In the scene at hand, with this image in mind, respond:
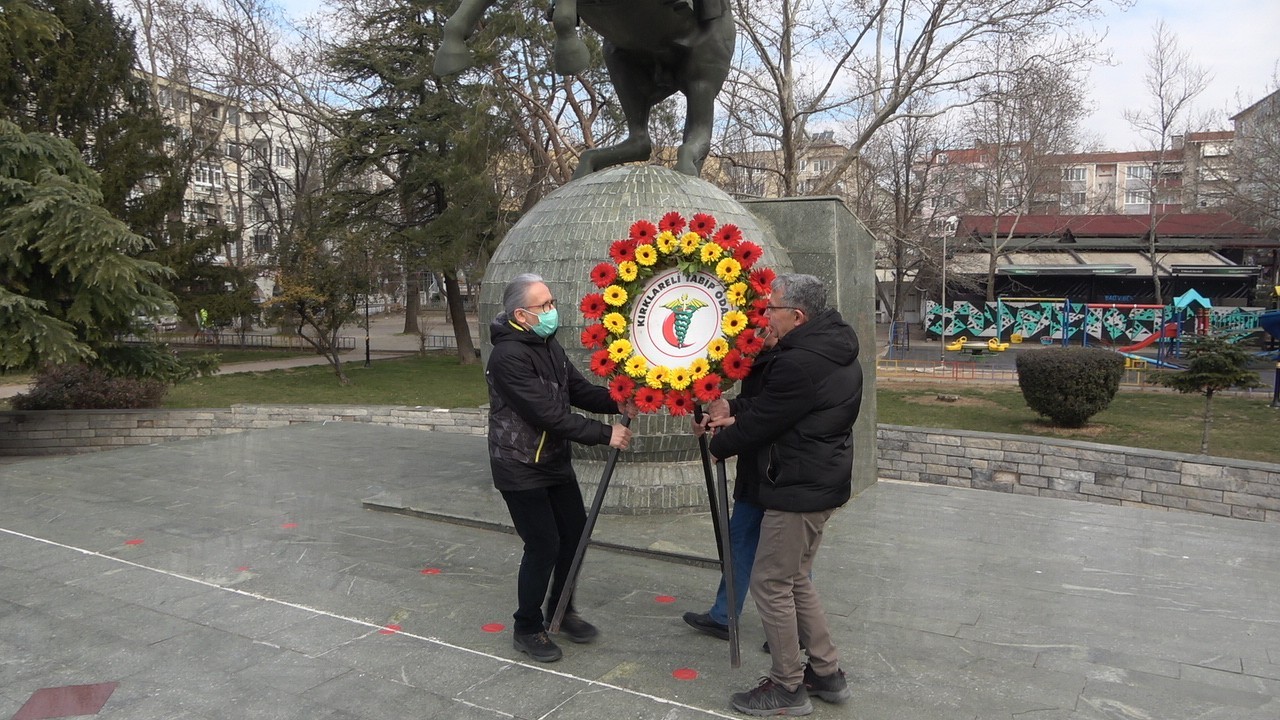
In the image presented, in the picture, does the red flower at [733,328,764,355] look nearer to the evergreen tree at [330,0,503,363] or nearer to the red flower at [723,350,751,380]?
the red flower at [723,350,751,380]

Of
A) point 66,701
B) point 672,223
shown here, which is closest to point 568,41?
point 672,223

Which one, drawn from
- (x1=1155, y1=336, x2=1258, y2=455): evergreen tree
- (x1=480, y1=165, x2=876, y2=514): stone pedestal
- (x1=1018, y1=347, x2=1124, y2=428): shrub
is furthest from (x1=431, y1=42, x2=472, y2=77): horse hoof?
(x1=1155, y1=336, x2=1258, y2=455): evergreen tree

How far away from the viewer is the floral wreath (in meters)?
3.75

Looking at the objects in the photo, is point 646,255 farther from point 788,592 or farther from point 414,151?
point 414,151

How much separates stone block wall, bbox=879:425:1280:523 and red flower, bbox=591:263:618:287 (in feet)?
22.4

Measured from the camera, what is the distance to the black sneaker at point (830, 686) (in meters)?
3.40

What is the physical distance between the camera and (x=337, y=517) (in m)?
6.36

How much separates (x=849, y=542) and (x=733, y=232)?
2.74 metres

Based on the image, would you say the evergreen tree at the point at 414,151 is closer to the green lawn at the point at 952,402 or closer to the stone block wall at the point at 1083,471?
the green lawn at the point at 952,402

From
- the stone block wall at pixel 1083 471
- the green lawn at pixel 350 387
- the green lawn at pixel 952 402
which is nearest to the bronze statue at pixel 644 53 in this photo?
the stone block wall at pixel 1083 471

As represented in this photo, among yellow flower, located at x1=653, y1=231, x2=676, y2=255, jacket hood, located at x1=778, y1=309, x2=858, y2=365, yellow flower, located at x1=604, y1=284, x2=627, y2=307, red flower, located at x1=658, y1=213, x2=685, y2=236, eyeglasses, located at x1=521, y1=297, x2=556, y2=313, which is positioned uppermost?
red flower, located at x1=658, y1=213, x2=685, y2=236

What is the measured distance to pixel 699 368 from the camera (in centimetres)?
376

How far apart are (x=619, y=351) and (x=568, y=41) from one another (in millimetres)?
3023

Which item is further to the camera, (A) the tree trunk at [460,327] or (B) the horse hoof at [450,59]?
(A) the tree trunk at [460,327]
